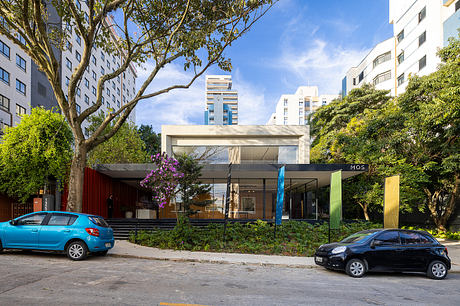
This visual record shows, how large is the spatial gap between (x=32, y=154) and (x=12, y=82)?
2223cm

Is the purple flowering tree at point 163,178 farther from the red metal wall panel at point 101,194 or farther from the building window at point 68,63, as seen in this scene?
the building window at point 68,63

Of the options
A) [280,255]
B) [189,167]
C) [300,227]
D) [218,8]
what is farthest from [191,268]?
[218,8]

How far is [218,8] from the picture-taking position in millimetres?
14328

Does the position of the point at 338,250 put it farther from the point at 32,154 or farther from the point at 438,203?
the point at 438,203

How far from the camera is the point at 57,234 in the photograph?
9.74m

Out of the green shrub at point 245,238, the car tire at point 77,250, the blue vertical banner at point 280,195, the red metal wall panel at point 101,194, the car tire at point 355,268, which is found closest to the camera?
the car tire at point 355,268

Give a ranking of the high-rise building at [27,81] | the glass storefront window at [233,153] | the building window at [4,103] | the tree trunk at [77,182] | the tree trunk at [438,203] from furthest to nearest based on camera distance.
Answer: the high-rise building at [27,81]
the building window at [4,103]
the glass storefront window at [233,153]
the tree trunk at [438,203]
the tree trunk at [77,182]

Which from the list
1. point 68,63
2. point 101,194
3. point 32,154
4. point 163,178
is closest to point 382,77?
point 101,194

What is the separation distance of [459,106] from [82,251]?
18.7m

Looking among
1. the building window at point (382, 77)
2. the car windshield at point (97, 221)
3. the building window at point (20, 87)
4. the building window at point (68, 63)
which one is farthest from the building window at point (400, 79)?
the building window at point (68, 63)

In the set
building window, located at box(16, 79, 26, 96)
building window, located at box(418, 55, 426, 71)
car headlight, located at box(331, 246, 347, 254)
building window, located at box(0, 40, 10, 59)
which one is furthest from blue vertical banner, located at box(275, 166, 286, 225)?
building window, located at box(16, 79, 26, 96)

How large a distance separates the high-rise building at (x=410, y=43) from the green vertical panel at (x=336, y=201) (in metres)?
21.3

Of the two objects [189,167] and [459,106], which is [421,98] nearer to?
[459,106]

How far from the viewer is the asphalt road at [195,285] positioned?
5840 mm
